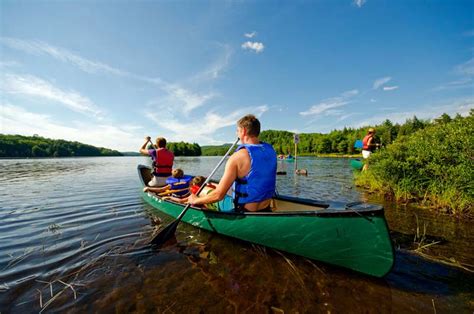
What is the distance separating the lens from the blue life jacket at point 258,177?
3875mm

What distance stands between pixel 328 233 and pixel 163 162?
20.9 feet

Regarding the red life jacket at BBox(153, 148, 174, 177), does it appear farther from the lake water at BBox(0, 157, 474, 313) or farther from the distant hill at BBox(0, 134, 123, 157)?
the distant hill at BBox(0, 134, 123, 157)

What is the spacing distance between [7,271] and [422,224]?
863cm

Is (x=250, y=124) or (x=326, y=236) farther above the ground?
(x=250, y=124)

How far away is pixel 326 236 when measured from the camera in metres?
3.14

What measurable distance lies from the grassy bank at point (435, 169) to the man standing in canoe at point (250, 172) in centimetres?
512

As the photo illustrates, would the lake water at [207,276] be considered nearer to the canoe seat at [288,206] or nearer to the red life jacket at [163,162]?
the canoe seat at [288,206]

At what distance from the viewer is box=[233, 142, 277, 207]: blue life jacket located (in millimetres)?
3875

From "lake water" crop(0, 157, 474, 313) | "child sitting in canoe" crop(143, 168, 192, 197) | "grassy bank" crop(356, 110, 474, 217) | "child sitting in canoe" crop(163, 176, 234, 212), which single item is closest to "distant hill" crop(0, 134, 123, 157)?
"child sitting in canoe" crop(143, 168, 192, 197)

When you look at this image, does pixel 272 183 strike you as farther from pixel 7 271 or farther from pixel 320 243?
pixel 7 271

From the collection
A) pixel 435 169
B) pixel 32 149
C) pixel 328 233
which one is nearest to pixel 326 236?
pixel 328 233

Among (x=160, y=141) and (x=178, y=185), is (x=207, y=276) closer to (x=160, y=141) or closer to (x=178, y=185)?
(x=178, y=185)

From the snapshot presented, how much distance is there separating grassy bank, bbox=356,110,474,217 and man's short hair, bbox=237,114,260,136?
5393mm

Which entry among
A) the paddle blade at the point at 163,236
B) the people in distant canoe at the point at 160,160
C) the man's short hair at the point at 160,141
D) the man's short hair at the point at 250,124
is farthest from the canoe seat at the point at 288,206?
the man's short hair at the point at 160,141
